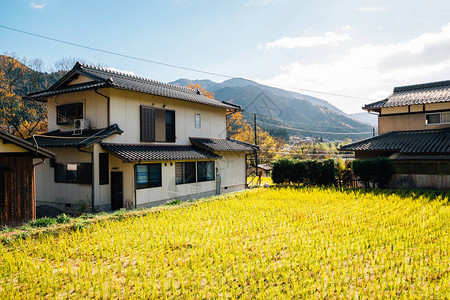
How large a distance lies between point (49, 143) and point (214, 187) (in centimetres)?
923

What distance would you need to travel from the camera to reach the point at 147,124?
14859 millimetres

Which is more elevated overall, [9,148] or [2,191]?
[9,148]

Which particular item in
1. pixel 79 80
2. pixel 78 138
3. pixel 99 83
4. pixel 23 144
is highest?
pixel 79 80

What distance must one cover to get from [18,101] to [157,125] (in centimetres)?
1835

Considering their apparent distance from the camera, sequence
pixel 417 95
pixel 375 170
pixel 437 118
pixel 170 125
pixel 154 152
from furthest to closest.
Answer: pixel 417 95
pixel 437 118
pixel 170 125
pixel 375 170
pixel 154 152

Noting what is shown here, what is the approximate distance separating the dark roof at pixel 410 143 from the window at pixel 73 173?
15401mm

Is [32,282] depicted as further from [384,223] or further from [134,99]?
[134,99]

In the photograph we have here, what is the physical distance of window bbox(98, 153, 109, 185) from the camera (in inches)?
512

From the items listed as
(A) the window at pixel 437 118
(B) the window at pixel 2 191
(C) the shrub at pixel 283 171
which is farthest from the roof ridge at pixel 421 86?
(B) the window at pixel 2 191

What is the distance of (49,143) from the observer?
43.7ft

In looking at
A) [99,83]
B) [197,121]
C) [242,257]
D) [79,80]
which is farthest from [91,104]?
[242,257]

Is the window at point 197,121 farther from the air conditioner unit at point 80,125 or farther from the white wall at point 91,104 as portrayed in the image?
the air conditioner unit at point 80,125

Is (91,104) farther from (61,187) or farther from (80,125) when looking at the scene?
(61,187)

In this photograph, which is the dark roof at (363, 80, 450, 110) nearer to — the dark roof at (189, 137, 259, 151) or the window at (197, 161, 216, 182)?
the dark roof at (189, 137, 259, 151)
